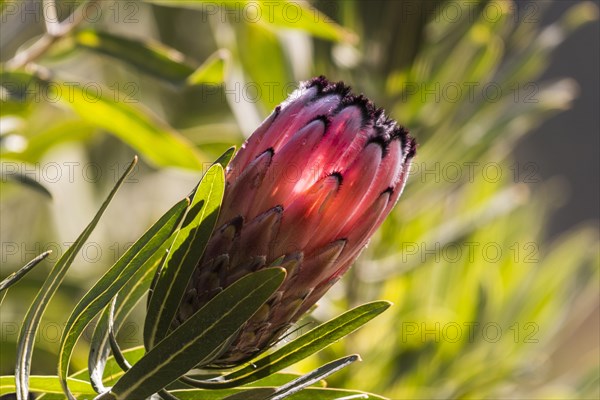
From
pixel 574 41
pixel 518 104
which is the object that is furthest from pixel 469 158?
pixel 574 41

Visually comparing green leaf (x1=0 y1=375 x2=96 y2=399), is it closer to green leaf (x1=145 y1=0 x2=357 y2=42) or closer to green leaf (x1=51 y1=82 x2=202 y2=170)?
green leaf (x1=51 y1=82 x2=202 y2=170)

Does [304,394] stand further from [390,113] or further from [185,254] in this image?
[390,113]

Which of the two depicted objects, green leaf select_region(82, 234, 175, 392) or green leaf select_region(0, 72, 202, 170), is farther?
green leaf select_region(0, 72, 202, 170)

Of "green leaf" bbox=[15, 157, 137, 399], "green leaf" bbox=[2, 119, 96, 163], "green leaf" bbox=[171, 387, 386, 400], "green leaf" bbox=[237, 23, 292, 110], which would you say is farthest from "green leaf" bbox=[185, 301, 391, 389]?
"green leaf" bbox=[237, 23, 292, 110]

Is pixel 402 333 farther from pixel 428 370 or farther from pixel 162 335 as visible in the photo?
pixel 162 335

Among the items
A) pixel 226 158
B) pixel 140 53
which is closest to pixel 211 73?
pixel 140 53

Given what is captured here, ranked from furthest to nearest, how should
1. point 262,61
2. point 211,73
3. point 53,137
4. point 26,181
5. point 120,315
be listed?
point 262,61
point 53,137
point 211,73
point 26,181
point 120,315
